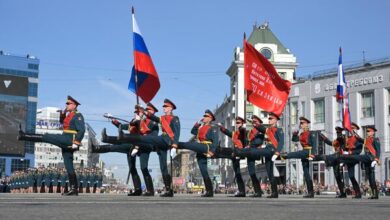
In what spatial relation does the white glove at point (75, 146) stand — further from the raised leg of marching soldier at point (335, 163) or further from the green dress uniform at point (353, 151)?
the green dress uniform at point (353, 151)

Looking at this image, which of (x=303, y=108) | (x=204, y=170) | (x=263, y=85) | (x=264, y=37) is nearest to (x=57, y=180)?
(x=263, y=85)

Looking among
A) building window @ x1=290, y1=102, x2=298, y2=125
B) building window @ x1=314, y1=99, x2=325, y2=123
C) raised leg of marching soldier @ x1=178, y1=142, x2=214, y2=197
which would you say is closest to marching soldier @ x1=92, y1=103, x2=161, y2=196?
raised leg of marching soldier @ x1=178, y1=142, x2=214, y2=197

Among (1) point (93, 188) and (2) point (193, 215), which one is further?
(1) point (93, 188)

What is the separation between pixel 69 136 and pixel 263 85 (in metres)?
8.17

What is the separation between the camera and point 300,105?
2470 inches

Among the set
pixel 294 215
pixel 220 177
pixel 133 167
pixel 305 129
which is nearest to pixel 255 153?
pixel 305 129

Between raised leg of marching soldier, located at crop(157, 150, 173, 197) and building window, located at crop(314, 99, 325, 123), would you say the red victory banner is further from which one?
building window, located at crop(314, 99, 325, 123)

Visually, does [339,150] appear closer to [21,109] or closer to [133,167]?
[133,167]

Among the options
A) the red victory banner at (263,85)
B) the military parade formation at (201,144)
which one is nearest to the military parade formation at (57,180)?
the red victory banner at (263,85)

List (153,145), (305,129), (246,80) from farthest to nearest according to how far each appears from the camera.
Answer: (246,80), (305,129), (153,145)

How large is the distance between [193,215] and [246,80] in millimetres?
12531

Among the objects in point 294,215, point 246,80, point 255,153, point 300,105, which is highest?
point 300,105

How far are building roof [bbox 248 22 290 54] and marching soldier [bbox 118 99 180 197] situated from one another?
73323 mm

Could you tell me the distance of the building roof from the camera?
8850 centimetres
